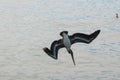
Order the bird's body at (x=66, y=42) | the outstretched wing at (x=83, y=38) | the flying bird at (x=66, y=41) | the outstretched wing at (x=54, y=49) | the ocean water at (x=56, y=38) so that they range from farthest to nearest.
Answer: the ocean water at (x=56, y=38) < the outstretched wing at (x=83, y=38) < the bird's body at (x=66, y=42) < the flying bird at (x=66, y=41) < the outstretched wing at (x=54, y=49)

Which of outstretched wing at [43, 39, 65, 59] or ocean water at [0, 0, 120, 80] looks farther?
ocean water at [0, 0, 120, 80]

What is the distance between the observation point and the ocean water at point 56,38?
134 feet

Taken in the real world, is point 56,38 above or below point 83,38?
above

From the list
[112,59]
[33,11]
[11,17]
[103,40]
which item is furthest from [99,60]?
[33,11]

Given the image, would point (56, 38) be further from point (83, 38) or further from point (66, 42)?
point (66, 42)

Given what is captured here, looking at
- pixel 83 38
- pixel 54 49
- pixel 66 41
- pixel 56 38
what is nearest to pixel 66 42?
pixel 66 41

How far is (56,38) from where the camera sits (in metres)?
56.4

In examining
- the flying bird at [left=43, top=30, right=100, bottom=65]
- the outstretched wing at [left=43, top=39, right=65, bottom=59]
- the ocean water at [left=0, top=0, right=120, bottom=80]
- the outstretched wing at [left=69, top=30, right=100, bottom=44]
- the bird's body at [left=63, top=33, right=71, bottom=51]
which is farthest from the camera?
the ocean water at [left=0, top=0, right=120, bottom=80]

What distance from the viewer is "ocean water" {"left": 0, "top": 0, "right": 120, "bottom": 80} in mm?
40906

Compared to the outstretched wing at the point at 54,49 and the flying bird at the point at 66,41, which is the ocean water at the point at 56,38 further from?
the outstretched wing at the point at 54,49

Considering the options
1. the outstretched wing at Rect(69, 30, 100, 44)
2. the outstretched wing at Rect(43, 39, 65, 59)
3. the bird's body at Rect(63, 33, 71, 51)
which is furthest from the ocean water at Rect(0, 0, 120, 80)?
the bird's body at Rect(63, 33, 71, 51)

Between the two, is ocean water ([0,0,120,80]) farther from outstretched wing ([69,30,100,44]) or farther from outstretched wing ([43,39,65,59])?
outstretched wing ([43,39,65,59])

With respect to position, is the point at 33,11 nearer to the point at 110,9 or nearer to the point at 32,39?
the point at 110,9

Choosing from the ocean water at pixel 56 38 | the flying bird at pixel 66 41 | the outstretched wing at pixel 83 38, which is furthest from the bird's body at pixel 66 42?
the ocean water at pixel 56 38
